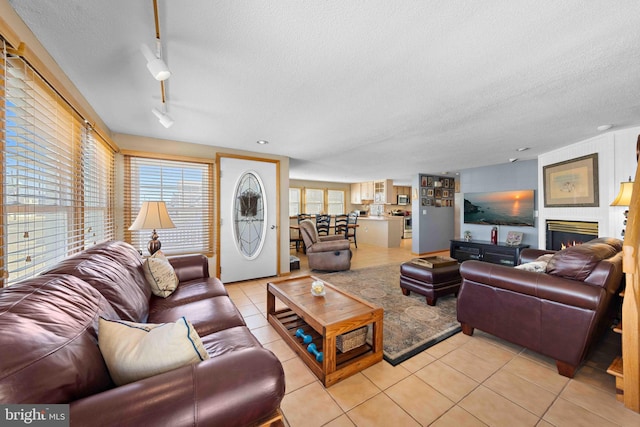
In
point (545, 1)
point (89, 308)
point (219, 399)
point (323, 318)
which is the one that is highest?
point (545, 1)

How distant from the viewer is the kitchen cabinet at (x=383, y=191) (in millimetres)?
7707

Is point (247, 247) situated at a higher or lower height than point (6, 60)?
lower

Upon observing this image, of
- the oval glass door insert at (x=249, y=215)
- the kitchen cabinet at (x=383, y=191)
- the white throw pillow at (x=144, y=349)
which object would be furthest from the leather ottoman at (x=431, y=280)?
the kitchen cabinet at (x=383, y=191)

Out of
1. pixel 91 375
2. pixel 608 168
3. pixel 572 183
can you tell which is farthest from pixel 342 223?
pixel 91 375

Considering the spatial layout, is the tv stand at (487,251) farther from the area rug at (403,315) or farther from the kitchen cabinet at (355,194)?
the kitchen cabinet at (355,194)

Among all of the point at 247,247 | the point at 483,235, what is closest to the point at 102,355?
the point at 247,247

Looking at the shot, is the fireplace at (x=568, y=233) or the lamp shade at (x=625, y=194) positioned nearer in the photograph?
the lamp shade at (x=625, y=194)

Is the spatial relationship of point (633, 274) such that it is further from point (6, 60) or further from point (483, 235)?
point (483, 235)

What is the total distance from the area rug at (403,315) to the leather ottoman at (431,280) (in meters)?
0.14

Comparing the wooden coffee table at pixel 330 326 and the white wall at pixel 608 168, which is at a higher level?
the white wall at pixel 608 168

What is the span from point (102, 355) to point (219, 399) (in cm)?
49

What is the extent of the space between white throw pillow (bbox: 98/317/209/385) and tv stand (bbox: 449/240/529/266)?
5307 millimetres

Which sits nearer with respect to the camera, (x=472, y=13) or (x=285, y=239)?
(x=472, y=13)

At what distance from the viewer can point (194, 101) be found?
7.36 ft
